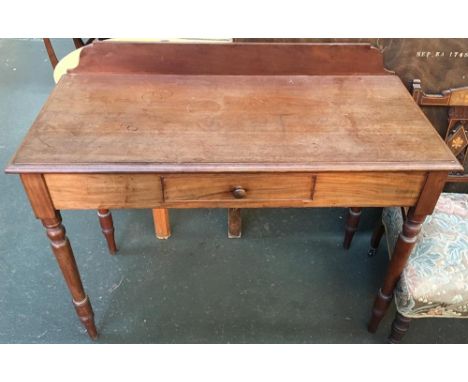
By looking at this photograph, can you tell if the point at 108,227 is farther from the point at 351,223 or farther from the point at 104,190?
the point at 351,223

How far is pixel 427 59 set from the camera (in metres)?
1.46

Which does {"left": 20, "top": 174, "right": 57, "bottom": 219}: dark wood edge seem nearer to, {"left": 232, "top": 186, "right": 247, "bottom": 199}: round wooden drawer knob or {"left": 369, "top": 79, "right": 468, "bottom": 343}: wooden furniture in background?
{"left": 232, "top": 186, "right": 247, "bottom": 199}: round wooden drawer knob

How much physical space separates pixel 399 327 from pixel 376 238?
49 centimetres

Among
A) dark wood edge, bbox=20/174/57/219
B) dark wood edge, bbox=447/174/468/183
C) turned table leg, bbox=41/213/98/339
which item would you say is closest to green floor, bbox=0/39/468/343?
turned table leg, bbox=41/213/98/339

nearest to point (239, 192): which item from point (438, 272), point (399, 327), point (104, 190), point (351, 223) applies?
point (104, 190)

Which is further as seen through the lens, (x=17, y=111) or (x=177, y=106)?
(x=17, y=111)

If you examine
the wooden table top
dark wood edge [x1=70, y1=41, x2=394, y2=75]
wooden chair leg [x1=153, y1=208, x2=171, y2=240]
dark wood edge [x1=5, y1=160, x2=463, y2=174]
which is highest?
dark wood edge [x1=70, y1=41, x2=394, y2=75]

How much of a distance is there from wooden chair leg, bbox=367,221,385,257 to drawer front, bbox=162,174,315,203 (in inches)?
33.4

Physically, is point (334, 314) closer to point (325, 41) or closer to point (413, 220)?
point (413, 220)

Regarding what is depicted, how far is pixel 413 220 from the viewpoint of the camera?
1.21m

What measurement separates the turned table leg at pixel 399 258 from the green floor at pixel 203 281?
18 cm

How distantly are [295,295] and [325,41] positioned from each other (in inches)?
39.2

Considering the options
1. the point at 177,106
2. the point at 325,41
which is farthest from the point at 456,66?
the point at 177,106

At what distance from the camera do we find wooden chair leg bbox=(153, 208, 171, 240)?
189cm
